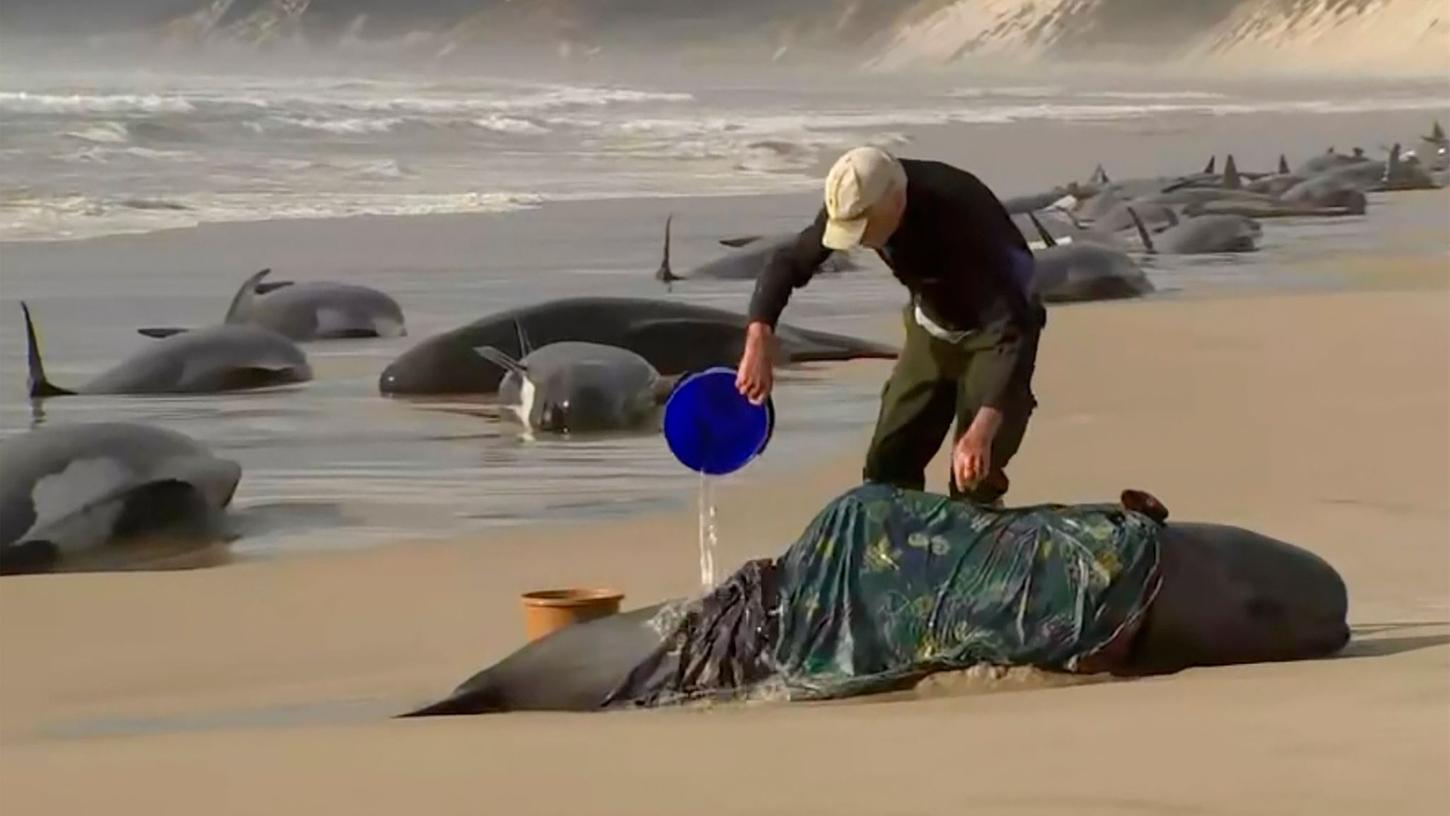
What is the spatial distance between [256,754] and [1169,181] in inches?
661

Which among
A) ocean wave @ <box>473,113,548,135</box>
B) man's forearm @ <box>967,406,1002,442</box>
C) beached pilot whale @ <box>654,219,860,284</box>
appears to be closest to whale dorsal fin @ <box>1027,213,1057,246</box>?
beached pilot whale @ <box>654,219,860,284</box>

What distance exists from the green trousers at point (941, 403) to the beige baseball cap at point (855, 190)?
1.21ft

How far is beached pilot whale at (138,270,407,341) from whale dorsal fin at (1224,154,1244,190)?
7976mm

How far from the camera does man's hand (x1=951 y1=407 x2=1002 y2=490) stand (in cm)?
473

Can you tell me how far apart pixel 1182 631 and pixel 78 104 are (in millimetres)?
15756

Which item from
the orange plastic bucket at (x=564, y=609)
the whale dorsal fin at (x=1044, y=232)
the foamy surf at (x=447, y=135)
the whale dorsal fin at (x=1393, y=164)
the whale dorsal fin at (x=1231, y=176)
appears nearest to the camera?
the orange plastic bucket at (x=564, y=609)

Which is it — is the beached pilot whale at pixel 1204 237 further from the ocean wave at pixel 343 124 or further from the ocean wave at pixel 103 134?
the ocean wave at pixel 103 134

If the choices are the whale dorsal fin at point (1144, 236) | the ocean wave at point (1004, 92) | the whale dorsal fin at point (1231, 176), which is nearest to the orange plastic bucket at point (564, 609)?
the whale dorsal fin at point (1144, 236)

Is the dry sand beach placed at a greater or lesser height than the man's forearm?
lesser

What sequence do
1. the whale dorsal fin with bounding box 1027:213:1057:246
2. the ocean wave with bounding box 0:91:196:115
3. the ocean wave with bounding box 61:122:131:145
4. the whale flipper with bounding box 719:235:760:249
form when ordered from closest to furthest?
the whale dorsal fin with bounding box 1027:213:1057:246
the whale flipper with bounding box 719:235:760:249
the ocean wave with bounding box 61:122:131:145
the ocean wave with bounding box 0:91:196:115

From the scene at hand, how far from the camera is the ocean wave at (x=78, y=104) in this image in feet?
62.6

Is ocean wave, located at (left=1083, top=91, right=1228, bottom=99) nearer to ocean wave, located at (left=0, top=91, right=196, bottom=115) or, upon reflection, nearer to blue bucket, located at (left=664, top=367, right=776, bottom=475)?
ocean wave, located at (left=0, top=91, right=196, bottom=115)

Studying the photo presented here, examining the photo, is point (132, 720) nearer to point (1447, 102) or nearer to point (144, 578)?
point (144, 578)

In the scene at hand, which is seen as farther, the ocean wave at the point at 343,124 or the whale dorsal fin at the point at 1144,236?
the ocean wave at the point at 343,124
